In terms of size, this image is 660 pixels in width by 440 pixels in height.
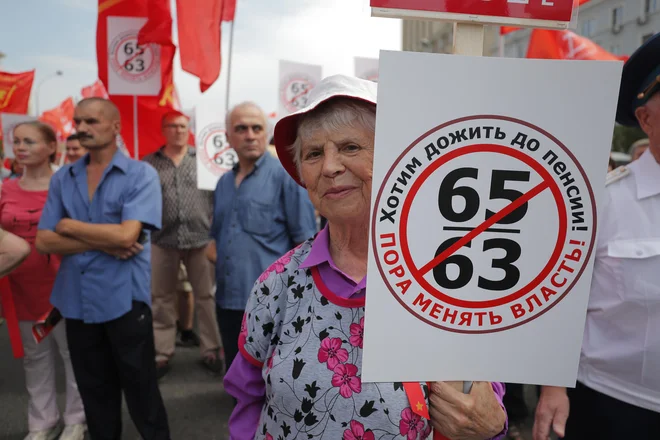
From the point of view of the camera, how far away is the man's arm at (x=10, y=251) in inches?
98.3

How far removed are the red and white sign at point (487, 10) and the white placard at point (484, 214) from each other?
111 millimetres

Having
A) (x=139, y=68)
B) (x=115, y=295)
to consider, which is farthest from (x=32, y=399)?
(x=139, y=68)

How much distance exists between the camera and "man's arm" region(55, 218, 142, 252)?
8.78ft

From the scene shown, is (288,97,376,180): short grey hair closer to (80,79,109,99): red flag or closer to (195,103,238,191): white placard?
(195,103,238,191): white placard

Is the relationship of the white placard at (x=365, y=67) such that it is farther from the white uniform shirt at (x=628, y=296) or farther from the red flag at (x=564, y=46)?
the white uniform shirt at (x=628, y=296)

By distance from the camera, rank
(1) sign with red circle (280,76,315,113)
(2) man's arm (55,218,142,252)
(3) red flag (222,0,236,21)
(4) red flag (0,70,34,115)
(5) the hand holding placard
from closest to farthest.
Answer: (5) the hand holding placard → (2) man's arm (55,218,142,252) → (3) red flag (222,0,236,21) → (1) sign with red circle (280,76,315,113) → (4) red flag (0,70,34,115)

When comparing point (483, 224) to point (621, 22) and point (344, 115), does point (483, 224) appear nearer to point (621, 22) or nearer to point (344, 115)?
point (344, 115)

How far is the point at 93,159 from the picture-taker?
2.94m

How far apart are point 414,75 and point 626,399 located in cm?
141

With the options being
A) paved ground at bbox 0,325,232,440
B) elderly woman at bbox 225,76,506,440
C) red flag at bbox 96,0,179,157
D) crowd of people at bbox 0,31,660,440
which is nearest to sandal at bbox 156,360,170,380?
paved ground at bbox 0,325,232,440

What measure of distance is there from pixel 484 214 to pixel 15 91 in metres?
9.18

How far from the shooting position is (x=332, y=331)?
4.02ft

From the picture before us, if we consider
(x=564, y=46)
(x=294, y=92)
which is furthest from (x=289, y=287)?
(x=294, y=92)

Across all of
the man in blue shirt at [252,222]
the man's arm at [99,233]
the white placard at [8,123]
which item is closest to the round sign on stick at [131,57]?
the man in blue shirt at [252,222]
